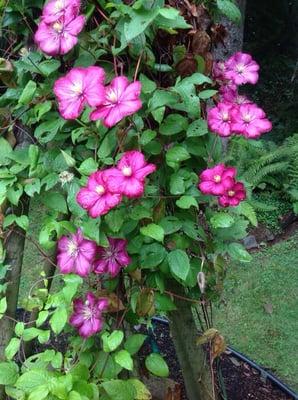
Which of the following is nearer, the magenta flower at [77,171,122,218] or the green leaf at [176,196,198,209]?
the magenta flower at [77,171,122,218]

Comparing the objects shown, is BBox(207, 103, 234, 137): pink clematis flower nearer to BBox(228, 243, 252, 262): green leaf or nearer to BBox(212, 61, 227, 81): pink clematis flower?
BBox(212, 61, 227, 81): pink clematis flower

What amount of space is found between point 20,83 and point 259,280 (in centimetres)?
267

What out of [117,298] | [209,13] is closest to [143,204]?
[117,298]

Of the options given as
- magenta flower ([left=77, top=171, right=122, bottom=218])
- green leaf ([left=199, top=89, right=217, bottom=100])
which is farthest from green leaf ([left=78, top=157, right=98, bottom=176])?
green leaf ([left=199, top=89, right=217, bottom=100])

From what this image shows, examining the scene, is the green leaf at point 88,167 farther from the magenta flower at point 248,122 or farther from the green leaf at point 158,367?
the green leaf at point 158,367

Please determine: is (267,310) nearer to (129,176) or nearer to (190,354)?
(190,354)

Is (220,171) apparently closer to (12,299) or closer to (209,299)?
(209,299)

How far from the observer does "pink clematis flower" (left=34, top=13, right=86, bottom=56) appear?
108 centimetres

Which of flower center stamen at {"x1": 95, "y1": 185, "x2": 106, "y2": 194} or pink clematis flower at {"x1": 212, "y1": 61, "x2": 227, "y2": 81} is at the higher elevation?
pink clematis flower at {"x1": 212, "y1": 61, "x2": 227, "y2": 81}

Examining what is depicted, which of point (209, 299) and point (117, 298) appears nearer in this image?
point (117, 298)

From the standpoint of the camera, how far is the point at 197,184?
49.6 inches

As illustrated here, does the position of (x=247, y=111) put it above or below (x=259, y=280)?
above

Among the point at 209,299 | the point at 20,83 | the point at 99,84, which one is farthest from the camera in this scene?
the point at 209,299

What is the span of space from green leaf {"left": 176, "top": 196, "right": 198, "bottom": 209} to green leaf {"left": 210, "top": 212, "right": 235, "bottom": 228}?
0.29 feet
